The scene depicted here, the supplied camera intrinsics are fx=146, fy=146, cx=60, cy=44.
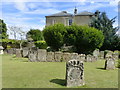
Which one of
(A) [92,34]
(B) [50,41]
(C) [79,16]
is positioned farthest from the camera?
(C) [79,16]

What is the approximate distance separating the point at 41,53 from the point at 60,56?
5.77 feet

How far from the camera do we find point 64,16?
3170 centimetres

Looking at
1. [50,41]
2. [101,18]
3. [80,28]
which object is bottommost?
[50,41]

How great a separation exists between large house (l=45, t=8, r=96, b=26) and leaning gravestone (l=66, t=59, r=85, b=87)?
24823 mm

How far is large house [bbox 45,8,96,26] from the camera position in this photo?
30.4 metres

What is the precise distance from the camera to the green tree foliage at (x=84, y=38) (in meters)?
17.8

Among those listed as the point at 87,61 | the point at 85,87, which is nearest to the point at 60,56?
the point at 87,61

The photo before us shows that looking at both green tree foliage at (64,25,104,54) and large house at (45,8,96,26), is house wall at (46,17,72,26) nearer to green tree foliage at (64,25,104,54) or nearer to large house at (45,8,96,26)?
large house at (45,8,96,26)

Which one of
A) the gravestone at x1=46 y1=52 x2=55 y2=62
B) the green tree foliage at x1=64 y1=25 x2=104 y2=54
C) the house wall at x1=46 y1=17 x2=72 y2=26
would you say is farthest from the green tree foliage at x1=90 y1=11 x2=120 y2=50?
the gravestone at x1=46 y1=52 x2=55 y2=62

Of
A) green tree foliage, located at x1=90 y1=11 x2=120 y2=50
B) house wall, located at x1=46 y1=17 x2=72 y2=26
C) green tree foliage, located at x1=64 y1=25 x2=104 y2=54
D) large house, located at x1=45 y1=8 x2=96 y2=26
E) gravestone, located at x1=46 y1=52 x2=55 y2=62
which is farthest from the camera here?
house wall, located at x1=46 y1=17 x2=72 y2=26

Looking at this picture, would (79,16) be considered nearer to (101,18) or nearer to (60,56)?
(101,18)


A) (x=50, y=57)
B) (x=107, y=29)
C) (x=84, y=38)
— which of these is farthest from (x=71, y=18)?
(x=50, y=57)

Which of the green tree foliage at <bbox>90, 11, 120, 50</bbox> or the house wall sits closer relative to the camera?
the green tree foliage at <bbox>90, 11, 120, 50</bbox>

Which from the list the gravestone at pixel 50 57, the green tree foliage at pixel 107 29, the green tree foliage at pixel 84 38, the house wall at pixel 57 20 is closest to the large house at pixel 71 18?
the house wall at pixel 57 20
